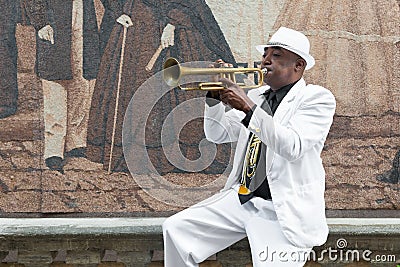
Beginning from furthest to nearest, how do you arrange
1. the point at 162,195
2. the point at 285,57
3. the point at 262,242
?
the point at 162,195
the point at 285,57
the point at 262,242

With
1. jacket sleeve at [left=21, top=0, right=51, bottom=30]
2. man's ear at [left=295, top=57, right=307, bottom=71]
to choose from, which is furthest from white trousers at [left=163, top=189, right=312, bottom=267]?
jacket sleeve at [left=21, top=0, right=51, bottom=30]

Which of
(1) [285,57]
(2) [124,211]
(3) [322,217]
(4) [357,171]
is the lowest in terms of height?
(2) [124,211]

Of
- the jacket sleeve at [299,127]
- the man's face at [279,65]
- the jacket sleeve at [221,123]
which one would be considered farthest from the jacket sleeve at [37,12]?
the jacket sleeve at [299,127]

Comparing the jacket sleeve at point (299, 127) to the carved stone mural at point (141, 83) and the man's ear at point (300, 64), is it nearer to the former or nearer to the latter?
the man's ear at point (300, 64)

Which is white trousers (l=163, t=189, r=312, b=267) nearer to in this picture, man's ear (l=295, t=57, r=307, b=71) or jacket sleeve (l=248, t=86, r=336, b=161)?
jacket sleeve (l=248, t=86, r=336, b=161)

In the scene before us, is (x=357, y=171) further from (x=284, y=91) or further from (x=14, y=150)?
(x=14, y=150)

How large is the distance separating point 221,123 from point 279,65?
48 cm

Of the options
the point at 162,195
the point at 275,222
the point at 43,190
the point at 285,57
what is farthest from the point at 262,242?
the point at 43,190

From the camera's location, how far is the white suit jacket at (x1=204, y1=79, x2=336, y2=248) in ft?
11.7

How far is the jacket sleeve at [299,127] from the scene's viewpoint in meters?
3.56

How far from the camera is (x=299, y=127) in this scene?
144 inches

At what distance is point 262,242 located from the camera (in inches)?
145

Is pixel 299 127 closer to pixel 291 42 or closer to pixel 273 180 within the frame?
pixel 273 180

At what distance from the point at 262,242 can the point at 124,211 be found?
2627mm
